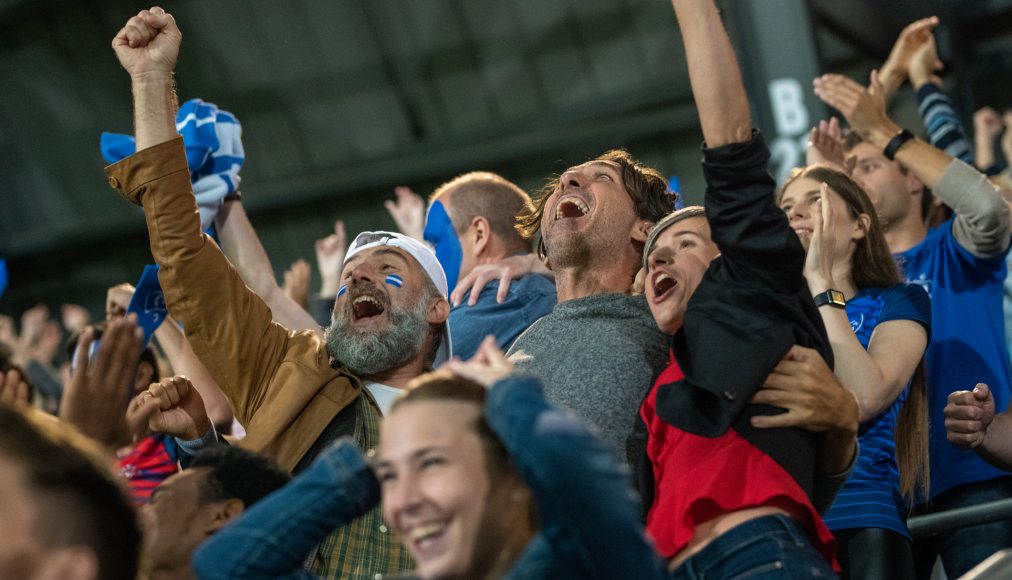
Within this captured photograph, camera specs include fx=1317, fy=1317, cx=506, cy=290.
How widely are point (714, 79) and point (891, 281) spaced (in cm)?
110

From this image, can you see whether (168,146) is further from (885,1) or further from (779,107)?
(885,1)

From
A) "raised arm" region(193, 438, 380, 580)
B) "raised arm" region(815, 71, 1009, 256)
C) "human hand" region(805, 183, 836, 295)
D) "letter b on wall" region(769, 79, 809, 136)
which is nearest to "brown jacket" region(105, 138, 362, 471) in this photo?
"raised arm" region(193, 438, 380, 580)

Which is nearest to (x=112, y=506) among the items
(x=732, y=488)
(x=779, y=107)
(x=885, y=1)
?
(x=732, y=488)

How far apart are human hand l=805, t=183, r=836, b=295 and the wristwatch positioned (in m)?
0.06

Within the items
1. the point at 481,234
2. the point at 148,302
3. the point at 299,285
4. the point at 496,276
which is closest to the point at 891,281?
the point at 496,276

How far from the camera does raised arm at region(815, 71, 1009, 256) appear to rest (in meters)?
3.57

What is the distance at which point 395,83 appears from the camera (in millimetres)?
10711

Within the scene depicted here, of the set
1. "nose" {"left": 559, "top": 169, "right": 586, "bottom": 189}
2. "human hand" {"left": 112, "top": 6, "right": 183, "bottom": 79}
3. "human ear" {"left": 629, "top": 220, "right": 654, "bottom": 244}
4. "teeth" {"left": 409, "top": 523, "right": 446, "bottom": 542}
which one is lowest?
"human ear" {"left": 629, "top": 220, "right": 654, "bottom": 244}

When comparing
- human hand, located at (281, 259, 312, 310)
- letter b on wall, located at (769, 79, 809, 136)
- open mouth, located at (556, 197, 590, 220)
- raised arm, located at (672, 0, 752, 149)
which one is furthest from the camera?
letter b on wall, located at (769, 79, 809, 136)

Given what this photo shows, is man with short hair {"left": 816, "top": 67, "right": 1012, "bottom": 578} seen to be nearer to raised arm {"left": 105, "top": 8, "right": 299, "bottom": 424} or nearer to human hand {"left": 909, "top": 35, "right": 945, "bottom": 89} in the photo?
human hand {"left": 909, "top": 35, "right": 945, "bottom": 89}

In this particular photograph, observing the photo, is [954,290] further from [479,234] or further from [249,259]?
[249,259]

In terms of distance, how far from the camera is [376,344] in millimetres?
3346

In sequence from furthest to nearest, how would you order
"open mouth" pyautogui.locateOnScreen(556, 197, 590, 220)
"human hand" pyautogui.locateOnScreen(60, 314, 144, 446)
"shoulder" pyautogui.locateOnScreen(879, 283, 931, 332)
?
1. "open mouth" pyautogui.locateOnScreen(556, 197, 590, 220)
2. "shoulder" pyautogui.locateOnScreen(879, 283, 931, 332)
3. "human hand" pyautogui.locateOnScreen(60, 314, 144, 446)

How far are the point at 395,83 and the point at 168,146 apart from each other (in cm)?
771
